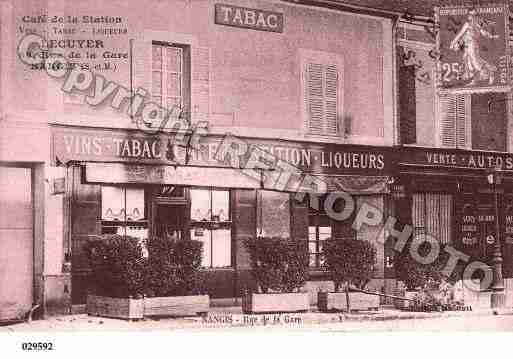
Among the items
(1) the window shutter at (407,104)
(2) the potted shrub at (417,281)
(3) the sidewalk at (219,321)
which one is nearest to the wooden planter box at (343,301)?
(3) the sidewalk at (219,321)

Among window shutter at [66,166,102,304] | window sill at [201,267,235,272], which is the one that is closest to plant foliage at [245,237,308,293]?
window sill at [201,267,235,272]

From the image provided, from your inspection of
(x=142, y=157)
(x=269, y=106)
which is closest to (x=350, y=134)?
(x=269, y=106)

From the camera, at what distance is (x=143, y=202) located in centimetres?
1157

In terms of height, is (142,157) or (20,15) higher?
(20,15)

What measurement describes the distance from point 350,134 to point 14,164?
4.82m

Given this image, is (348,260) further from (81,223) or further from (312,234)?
(81,223)

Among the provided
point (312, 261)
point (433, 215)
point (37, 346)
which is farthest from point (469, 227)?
point (37, 346)

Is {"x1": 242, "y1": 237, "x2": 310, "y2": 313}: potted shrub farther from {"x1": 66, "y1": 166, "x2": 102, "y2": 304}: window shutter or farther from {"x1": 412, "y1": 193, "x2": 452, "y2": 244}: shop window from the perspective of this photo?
{"x1": 412, "y1": 193, "x2": 452, "y2": 244}: shop window

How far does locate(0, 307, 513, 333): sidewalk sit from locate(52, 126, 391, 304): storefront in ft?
2.86

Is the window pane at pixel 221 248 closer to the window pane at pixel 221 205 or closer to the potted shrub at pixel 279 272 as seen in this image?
the window pane at pixel 221 205

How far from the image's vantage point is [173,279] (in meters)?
10.7

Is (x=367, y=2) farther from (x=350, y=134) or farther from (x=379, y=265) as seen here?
(x=379, y=265)

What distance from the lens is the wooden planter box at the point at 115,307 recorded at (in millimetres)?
10297

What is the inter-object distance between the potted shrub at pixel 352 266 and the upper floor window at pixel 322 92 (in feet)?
5.40
